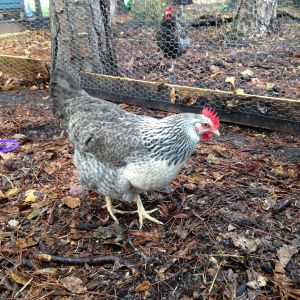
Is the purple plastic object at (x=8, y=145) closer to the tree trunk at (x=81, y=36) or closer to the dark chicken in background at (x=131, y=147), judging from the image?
the dark chicken in background at (x=131, y=147)

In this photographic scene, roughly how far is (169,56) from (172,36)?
33 centimetres

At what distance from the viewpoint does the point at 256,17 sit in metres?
6.01

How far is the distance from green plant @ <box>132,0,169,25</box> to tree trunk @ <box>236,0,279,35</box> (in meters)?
1.22

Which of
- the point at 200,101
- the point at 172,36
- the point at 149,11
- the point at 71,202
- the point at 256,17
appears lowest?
the point at 71,202

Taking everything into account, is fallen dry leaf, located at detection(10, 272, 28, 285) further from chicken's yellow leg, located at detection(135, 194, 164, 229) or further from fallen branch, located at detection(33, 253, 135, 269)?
chicken's yellow leg, located at detection(135, 194, 164, 229)

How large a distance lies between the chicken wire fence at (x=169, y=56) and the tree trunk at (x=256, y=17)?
143mm

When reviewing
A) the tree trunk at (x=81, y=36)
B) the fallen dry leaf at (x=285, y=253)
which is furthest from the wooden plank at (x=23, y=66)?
the fallen dry leaf at (x=285, y=253)

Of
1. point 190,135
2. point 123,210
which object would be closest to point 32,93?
point 123,210

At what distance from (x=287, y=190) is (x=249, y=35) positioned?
373 cm

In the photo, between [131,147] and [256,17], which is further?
[256,17]

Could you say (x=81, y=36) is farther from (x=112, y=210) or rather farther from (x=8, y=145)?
(x=112, y=210)

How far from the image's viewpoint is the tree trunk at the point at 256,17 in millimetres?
5797

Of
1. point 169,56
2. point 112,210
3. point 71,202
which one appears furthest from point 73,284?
point 169,56

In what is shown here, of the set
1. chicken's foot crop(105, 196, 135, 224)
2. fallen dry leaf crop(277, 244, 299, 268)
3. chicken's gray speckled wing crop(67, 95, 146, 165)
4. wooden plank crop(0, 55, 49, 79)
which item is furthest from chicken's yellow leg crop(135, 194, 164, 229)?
wooden plank crop(0, 55, 49, 79)
